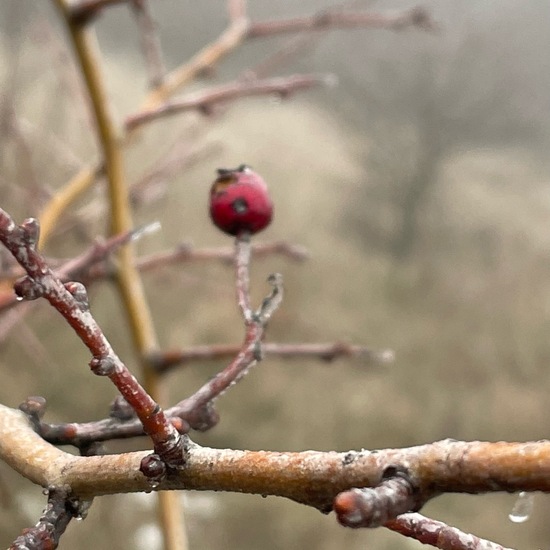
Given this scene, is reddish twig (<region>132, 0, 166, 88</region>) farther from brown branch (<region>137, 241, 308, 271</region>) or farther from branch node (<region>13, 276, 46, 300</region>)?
branch node (<region>13, 276, 46, 300</region>)

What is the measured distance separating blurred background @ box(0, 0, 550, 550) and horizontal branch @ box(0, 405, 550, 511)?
174cm

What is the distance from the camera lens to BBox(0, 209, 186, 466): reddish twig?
0.22 m

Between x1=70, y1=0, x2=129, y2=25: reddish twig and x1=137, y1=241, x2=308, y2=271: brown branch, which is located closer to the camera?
x1=70, y1=0, x2=129, y2=25: reddish twig

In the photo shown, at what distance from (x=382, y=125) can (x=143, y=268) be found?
11.5 feet

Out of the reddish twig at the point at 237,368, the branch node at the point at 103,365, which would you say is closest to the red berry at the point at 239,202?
the reddish twig at the point at 237,368

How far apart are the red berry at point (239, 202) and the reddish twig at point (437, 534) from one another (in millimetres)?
198

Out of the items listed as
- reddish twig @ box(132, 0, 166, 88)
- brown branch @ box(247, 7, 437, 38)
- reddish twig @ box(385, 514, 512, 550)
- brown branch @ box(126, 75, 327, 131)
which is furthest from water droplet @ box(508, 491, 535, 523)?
brown branch @ box(247, 7, 437, 38)

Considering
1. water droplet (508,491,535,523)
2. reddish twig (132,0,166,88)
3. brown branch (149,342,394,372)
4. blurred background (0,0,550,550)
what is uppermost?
blurred background (0,0,550,550)

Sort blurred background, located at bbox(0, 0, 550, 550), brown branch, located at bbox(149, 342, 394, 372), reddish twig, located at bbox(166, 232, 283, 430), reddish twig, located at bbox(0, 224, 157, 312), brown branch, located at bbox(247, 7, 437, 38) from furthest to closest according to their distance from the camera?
blurred background, located at bbox(0, 0, 550, 550), brown branch, located at bbox(247, 7, 437, 38), brown branch, located at bbox(149, 342, 394, 372), reddish twig, located at bbox(0, 224, 157, 312), reddish twig, located at bbox(166, 232, 283, 430)

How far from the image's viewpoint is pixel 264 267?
11.5 ft

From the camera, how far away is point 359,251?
13.4 feet

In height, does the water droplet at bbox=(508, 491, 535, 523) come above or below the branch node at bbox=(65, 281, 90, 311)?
below

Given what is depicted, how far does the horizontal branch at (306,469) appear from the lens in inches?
7.1

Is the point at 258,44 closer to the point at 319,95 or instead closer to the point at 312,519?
the point at 319,95
